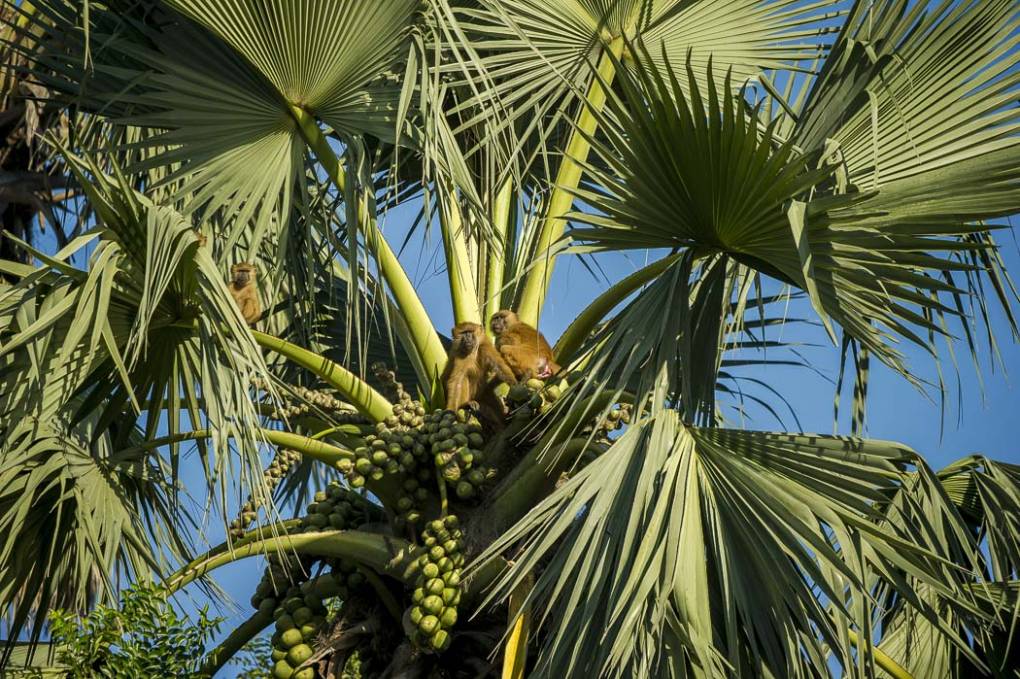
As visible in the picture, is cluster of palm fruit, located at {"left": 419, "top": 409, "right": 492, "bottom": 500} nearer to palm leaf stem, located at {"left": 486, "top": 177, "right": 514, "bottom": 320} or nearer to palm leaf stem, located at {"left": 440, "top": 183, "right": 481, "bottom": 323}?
palm leaf stem, located at {"left": 440, "top": 183, "right": 481, "bottom": 323}

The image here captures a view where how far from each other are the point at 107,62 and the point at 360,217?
1.52 meters

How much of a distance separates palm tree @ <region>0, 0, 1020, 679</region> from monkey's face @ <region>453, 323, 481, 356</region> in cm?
13

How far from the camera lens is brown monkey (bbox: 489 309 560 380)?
5.23 metres

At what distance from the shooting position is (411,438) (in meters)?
5.05

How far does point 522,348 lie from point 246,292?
2.58m

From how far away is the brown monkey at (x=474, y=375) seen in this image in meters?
5.20

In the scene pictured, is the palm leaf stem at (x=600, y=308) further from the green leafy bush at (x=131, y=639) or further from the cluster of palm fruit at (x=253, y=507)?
the green leafy bush at (x=131, y=639)

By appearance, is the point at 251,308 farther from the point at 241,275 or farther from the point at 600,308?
the point at 600,308

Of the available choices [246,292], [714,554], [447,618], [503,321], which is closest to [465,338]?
[503,321]

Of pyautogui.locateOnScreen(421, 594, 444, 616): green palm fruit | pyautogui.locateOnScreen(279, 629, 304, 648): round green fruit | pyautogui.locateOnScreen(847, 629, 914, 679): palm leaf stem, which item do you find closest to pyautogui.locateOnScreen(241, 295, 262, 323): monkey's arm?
pyautogui.locateOnScreen(279, 629, 304, 648): round green fruit

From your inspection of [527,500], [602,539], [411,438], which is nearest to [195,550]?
[411,438]

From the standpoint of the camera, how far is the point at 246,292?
7422mm

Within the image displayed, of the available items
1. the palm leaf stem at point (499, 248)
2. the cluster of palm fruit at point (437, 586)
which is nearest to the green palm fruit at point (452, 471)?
the cluster of palm fruit at point (437, 586)

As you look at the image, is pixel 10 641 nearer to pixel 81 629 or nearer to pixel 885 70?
pixel 81 629
